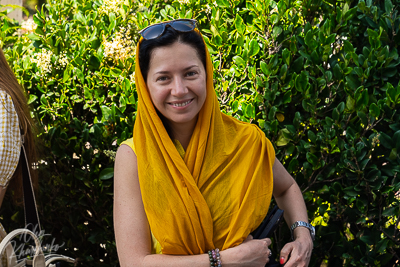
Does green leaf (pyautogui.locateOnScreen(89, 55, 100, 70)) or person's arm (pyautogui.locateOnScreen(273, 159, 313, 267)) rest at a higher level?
green leaf (pyautogui.locateOnScreen(89, 55, 100, 70))

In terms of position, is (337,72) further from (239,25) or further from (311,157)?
(239,25)

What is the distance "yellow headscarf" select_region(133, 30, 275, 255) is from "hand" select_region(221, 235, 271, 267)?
0.17 ft

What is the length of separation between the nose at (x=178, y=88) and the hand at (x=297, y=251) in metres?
0.88

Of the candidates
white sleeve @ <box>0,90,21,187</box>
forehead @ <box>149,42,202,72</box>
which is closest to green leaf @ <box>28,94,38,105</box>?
white sleeve @ <box>0,90,21,187</box>

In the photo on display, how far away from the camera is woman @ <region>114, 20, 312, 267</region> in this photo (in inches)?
68.8

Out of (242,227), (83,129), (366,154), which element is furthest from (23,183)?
(366,154)

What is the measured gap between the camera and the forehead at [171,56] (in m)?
1.75

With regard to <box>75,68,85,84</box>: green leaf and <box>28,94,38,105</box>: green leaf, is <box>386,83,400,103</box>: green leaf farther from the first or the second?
<box>28,94,38,105</box>: green leaf

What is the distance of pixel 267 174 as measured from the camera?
2.01 metres

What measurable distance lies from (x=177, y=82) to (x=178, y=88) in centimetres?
3

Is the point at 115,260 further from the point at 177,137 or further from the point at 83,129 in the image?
the point at 177,137

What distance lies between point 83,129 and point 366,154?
1777 mm

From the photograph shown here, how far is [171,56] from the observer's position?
5.75 ft

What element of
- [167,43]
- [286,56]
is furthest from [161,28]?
[286,56]
